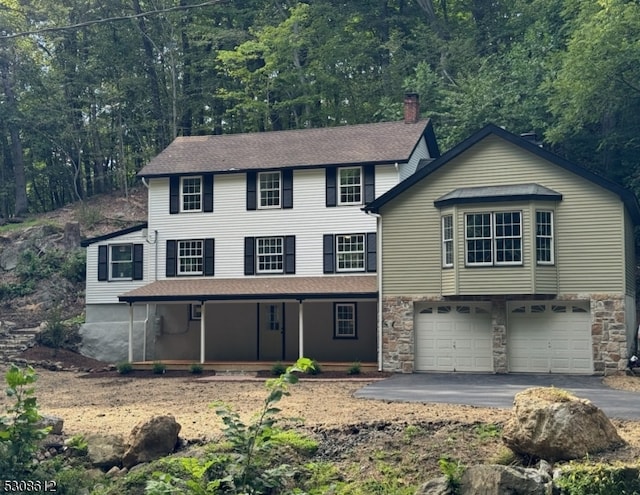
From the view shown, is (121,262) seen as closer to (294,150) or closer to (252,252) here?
(252,252)

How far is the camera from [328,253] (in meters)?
28.6

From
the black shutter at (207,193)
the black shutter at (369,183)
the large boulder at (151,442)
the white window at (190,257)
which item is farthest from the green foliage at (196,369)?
the large boulder at (151,442)

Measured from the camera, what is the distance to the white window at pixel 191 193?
30.3 m

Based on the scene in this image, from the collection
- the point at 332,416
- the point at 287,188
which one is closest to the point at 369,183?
the point at 287,188

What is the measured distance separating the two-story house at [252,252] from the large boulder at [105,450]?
13.7 m

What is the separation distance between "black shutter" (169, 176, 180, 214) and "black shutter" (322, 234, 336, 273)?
5803 mm

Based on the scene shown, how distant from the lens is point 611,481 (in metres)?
10.4

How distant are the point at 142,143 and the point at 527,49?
913 inches

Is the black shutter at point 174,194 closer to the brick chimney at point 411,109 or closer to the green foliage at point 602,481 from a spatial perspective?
the brick chimney at point 411,109

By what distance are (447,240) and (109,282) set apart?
45.1 feet

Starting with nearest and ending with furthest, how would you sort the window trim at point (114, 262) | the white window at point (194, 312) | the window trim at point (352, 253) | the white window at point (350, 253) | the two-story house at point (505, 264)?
the two-story house at point (505, 264), the window trim at point (352, 253), the white window at point (350, 253), the white window at point (194, 312), the window trim at point (114, 262)

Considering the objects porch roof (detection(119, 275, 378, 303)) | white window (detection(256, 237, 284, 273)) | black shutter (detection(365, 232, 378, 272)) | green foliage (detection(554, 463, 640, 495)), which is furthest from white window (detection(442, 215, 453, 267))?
green foliage (detection(554, 463, 640, 495))

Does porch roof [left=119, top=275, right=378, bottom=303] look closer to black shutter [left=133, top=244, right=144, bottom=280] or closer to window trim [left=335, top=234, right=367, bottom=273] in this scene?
window trim [left=335, top=234, right=367, bottom=273]

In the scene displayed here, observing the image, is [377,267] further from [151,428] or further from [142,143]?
[142,143]
